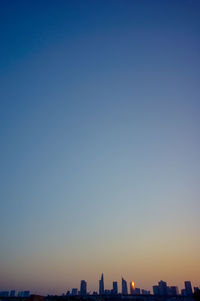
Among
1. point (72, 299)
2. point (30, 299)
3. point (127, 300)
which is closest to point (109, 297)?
point (127, 300)

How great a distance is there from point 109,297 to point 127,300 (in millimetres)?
15301

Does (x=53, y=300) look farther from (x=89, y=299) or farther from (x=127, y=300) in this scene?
(x=127, y=300)

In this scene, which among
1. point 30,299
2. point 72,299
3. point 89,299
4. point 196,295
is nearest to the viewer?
point 30,299

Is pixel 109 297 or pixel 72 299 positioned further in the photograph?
pixel 109 297

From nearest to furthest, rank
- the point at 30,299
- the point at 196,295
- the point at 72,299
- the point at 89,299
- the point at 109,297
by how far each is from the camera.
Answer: the point at 30,299 → the point at 196,295 → the point at 72,299 → the point at 89,299 → the point at 109,297

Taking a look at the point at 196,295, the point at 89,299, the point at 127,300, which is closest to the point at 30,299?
the point at 196,295

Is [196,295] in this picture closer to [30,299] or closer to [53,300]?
[30,299]

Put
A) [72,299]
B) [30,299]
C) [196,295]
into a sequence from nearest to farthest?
[30,299]
[196,295]
[72,299]

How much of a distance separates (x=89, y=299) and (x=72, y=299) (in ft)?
87.3

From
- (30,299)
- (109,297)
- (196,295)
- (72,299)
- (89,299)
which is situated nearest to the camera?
(30,299)

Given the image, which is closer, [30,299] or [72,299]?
[30,299]

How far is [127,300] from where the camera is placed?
18512cm

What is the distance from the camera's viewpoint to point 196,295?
55375 millimetres

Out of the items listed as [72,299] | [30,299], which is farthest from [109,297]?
[30,299]
